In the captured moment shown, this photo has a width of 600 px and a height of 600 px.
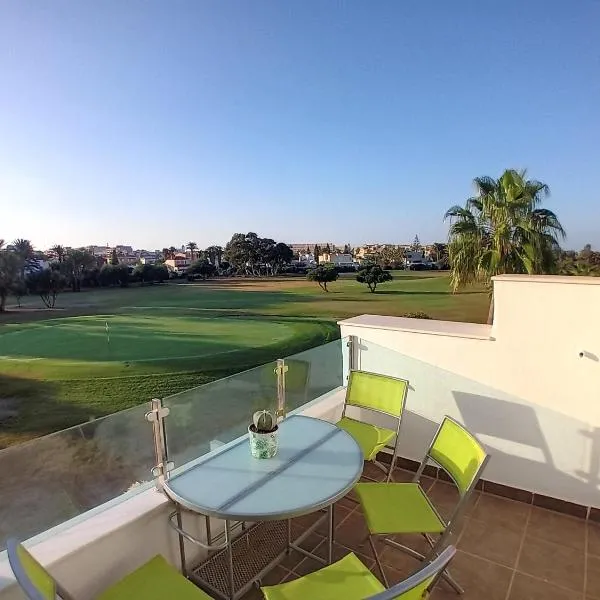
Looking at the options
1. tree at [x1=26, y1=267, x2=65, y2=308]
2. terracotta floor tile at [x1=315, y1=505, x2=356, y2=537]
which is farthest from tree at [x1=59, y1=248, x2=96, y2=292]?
terracotta floor tile at [x1=315, y1=505, x2=356, y2=537]

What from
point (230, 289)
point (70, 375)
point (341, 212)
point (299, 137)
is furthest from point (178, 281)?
point (299, 137)

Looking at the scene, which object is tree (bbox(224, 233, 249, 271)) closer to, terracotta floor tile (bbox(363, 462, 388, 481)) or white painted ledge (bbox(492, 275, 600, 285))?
terracotta floor tile (bbox(363, 462, 388, 481))

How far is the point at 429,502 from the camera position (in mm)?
1908

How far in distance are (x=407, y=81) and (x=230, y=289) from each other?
21.9m

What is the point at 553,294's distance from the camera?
90.0 inches

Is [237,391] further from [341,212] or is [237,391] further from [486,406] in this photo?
[341,212]

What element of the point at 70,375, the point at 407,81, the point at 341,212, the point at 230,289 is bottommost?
the point at 70,375

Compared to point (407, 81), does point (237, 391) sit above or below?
below

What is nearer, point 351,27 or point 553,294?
point 553,294

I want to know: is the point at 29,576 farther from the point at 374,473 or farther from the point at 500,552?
the point at 374,473

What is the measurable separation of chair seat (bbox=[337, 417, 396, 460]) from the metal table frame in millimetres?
328

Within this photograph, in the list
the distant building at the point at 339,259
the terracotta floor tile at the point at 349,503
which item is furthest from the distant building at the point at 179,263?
the terracotta floor tile at the point at 349,503

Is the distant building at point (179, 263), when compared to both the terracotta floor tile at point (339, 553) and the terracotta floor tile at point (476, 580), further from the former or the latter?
the terracotta floor tile at point (476, 580)

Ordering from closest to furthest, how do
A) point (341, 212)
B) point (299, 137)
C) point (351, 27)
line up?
point (351, 27) < point (299, 137) < point (341, 212)
